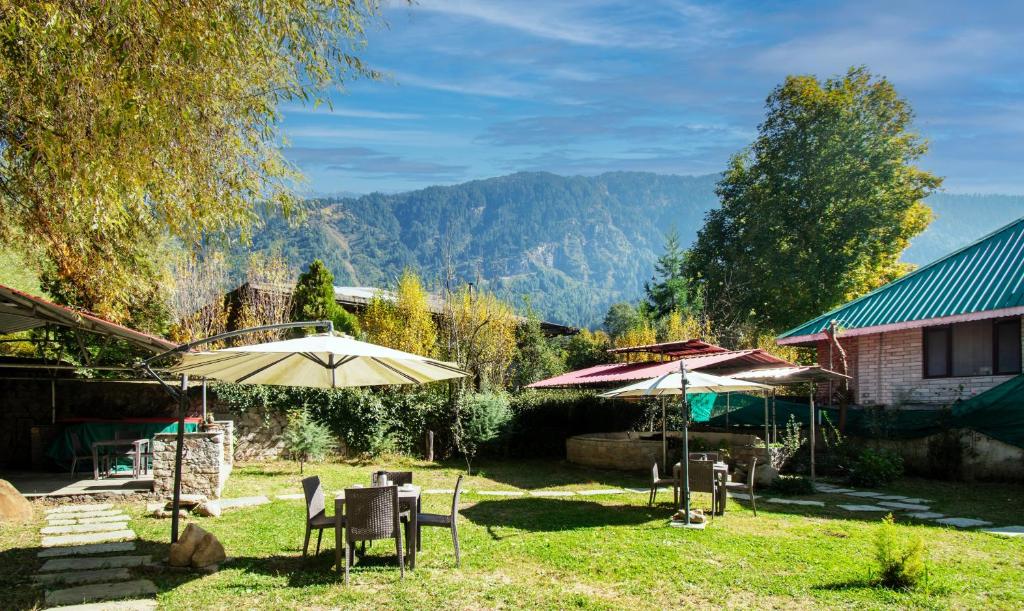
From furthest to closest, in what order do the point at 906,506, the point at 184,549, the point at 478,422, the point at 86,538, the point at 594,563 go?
1. the point at 478,422
2. the point at 906,506
3. the point at 86,538
4. the point at 594,563
5. the point at 184,549

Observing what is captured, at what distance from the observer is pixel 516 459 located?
18734 millimetres

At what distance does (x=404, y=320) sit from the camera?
25703 millimetres

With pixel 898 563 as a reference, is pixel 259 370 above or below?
above

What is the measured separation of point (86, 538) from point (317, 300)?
51.6 ft

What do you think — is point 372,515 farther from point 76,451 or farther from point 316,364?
point 76,451

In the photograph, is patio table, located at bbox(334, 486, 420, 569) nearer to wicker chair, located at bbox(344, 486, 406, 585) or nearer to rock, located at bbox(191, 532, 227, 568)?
wicker chair, located at bbox(344, 486, 406, 585)

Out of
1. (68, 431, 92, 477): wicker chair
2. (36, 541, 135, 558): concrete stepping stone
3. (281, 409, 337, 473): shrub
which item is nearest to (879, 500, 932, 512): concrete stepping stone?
(36, 541, 135, 558): concrete stepping stone

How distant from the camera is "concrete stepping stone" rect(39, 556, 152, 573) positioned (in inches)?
274

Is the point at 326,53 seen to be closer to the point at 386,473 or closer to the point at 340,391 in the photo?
the point at 386,473

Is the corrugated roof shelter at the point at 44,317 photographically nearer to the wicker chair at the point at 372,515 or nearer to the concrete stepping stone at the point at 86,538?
the concrete stepping stone at the point at 86,538

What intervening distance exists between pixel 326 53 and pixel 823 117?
87.1 feet

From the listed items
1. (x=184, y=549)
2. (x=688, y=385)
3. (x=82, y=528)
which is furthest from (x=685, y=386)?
(x=82, y=528)

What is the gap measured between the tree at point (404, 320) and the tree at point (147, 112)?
14940 millimetres

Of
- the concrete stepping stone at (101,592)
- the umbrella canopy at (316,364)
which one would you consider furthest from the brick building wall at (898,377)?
the concrete stepping stone at (101,592)
